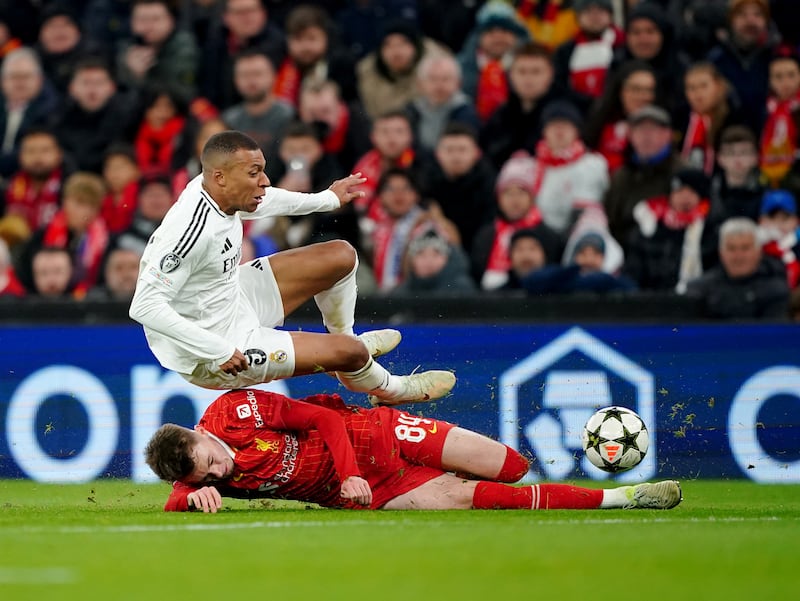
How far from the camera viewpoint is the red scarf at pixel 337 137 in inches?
600

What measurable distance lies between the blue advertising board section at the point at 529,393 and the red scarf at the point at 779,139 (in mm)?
2685

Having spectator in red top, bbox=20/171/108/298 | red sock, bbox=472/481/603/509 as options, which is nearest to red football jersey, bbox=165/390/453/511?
red sock, bbox=472/481/603/509

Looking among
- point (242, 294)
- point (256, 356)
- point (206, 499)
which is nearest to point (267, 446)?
point (206, 499)

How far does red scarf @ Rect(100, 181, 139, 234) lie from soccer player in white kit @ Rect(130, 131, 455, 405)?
5232 millimetres

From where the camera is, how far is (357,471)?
358 inches

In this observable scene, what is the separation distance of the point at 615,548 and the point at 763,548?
75 cm

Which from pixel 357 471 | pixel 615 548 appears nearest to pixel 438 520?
pixel 357 471

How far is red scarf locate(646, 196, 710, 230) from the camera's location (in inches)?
537

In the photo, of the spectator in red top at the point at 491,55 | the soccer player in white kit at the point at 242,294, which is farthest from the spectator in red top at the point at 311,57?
the soccer player in white kit at the point at 242,294

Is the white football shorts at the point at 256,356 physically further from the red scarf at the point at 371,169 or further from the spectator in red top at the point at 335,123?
the spectator in red top at the point at 335,123

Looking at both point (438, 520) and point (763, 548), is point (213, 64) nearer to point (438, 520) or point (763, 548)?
point (438, 520)

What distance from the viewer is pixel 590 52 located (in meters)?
15.3

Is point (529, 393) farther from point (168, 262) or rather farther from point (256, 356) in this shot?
point (168, 262)

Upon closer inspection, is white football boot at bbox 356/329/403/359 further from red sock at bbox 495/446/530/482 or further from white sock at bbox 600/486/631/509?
white sock at bbox 600/486/631/509
